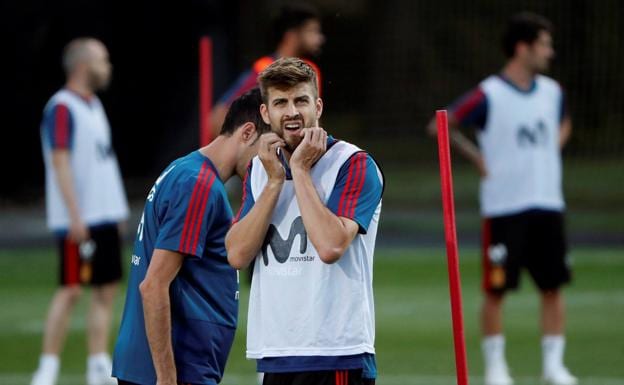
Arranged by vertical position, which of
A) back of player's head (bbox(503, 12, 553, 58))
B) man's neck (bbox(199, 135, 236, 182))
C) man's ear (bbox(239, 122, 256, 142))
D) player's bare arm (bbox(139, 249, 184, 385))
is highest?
back of player's head (bbox(503, 12, 553, 58))

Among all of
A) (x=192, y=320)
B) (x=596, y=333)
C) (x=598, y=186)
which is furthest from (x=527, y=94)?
(x=598, y=186)

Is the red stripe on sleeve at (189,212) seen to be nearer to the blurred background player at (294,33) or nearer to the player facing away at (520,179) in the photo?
the blurred background player at (294,33)

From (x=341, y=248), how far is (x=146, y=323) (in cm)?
84

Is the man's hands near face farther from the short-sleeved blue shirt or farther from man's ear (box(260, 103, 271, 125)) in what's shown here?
the short-sleeved blue shirt

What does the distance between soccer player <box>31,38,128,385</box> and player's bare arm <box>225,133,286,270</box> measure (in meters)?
5.30

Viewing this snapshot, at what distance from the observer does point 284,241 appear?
534 centimetres

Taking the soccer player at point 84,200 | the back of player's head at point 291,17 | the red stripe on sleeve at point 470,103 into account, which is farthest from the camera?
the red stripe on sleeve at point 470,103

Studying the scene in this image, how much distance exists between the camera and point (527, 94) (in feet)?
35.1

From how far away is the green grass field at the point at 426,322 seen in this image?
10.8 m

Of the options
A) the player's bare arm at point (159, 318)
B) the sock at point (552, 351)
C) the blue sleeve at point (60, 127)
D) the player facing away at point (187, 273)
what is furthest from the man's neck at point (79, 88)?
the player's bare arm at point (159, 318)

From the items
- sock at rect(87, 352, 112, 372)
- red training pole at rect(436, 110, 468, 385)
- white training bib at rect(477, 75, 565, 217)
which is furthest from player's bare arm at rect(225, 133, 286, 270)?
white training bib at rect(477, 75, 565, 217)

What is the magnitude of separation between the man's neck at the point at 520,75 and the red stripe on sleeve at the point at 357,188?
18.4 ft

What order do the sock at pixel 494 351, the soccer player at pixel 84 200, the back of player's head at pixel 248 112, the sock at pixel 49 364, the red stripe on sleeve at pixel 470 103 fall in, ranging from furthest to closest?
the red stripe on sleeve at pixel 470 103 < the soccer player at pixel 84 200 < the sock at pixel 494 351 < the sock at pixel 49 364 < the back of player's head at pixel 248 112

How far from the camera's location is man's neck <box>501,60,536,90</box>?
35.3 ft
